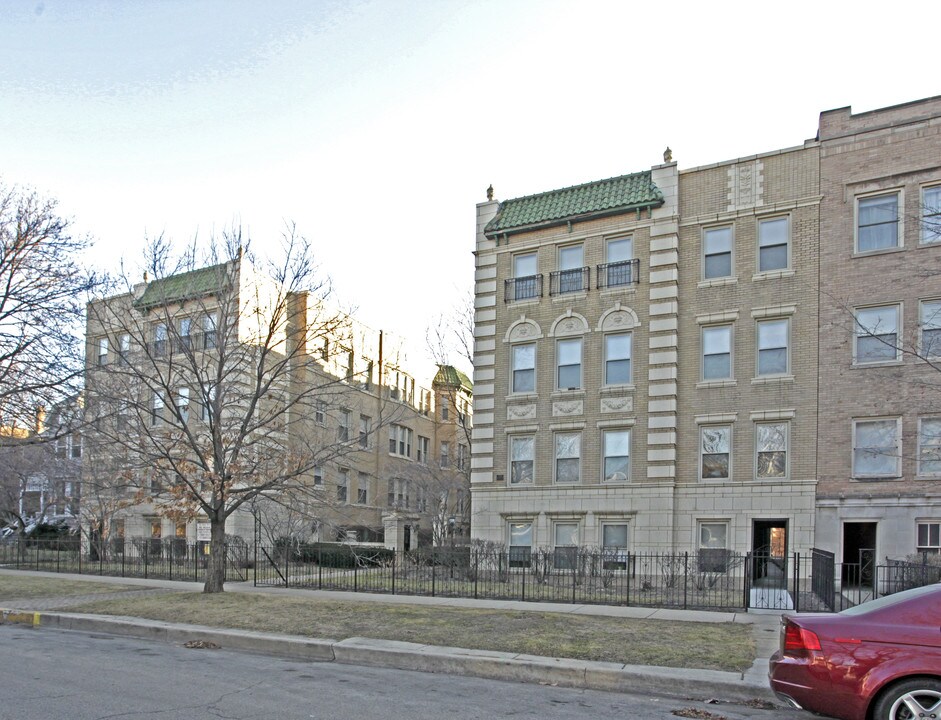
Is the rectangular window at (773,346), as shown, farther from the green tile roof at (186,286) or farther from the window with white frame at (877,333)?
the green tile roof at (186,286)

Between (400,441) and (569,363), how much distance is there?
2213 cm

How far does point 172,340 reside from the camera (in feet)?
63.4

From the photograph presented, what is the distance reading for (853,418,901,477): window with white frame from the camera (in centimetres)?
2261

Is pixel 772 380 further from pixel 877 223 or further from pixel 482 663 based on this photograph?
pixel 482 663

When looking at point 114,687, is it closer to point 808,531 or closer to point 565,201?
point 808,531

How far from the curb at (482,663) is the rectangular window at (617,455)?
48.8ft

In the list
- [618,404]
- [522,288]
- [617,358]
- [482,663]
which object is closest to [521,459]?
[618,404]

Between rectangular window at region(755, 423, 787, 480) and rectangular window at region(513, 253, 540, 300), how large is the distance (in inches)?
328

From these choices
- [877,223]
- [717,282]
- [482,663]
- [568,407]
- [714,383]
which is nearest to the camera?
[482,663]

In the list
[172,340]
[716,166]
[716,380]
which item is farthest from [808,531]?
[172,340]

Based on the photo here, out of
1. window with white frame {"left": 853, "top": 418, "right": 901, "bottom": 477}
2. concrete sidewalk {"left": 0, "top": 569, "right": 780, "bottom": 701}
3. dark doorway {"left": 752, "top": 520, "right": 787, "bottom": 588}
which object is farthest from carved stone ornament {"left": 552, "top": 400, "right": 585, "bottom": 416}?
concrete sidewalk {"left": 0, "top": 569, "right": 780, "bottom": 701}

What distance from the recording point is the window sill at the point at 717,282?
2525 cm

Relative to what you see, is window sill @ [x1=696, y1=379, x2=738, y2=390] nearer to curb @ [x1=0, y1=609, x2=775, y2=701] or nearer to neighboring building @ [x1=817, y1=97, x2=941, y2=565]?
neighboring building @ [x1=817, y1=97, x2=941, y2=565]

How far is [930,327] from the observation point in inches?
884
